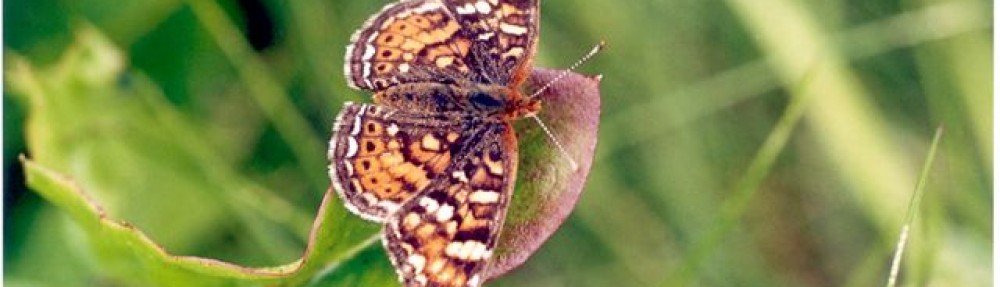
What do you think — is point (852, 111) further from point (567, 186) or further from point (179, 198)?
point (179, 198)

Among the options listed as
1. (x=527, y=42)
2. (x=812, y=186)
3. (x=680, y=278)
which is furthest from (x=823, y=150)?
(x=527, y=42)

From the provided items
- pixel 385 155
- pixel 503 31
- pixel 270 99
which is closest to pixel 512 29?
pixel 503 31

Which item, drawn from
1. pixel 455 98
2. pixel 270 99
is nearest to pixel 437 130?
pixel 455 98

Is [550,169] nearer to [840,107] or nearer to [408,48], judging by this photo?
[408,48]

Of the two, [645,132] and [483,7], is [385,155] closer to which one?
[483,7]

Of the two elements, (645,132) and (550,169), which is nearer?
(550,169)

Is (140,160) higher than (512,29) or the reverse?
the reverse

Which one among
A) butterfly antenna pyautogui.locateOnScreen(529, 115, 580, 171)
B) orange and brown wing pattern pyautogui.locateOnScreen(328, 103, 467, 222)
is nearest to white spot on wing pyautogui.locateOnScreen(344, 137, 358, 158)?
orange and brown wing pattern pyautogui.locateOnScreen(328, 103, 467, 222)
